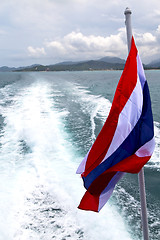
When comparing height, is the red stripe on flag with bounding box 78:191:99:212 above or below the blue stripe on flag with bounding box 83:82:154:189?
below

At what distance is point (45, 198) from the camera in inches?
227

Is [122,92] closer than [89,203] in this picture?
Yes

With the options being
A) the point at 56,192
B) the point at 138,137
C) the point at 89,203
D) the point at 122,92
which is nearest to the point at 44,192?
the point at 56,192

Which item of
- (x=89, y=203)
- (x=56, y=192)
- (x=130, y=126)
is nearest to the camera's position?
(x=130, y=126)

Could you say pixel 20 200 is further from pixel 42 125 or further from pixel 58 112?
pixel 58 112

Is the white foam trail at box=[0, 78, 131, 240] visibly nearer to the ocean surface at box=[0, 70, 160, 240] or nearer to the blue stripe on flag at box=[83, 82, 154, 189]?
the ocean surface at box=[0, 70, 160, 240]

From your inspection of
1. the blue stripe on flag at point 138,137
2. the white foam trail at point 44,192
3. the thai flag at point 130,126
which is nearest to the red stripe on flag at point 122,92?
the thai flag at point 130,126

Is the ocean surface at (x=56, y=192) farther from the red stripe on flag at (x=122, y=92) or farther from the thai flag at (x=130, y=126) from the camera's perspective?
the red stripe on flag at (x=122, y=92)

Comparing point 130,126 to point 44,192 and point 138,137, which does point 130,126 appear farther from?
point 44,192

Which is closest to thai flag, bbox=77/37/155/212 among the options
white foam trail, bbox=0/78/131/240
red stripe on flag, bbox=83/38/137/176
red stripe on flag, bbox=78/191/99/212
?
red stripe on flag, bbox=83/38/137/176

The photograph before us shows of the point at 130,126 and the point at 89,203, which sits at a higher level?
the point at 130,126

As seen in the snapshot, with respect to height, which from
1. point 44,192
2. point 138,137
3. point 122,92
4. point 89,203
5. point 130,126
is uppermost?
point 122,92

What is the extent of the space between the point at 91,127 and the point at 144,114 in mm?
8801

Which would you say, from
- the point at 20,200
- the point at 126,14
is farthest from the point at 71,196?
the point at 126,14
